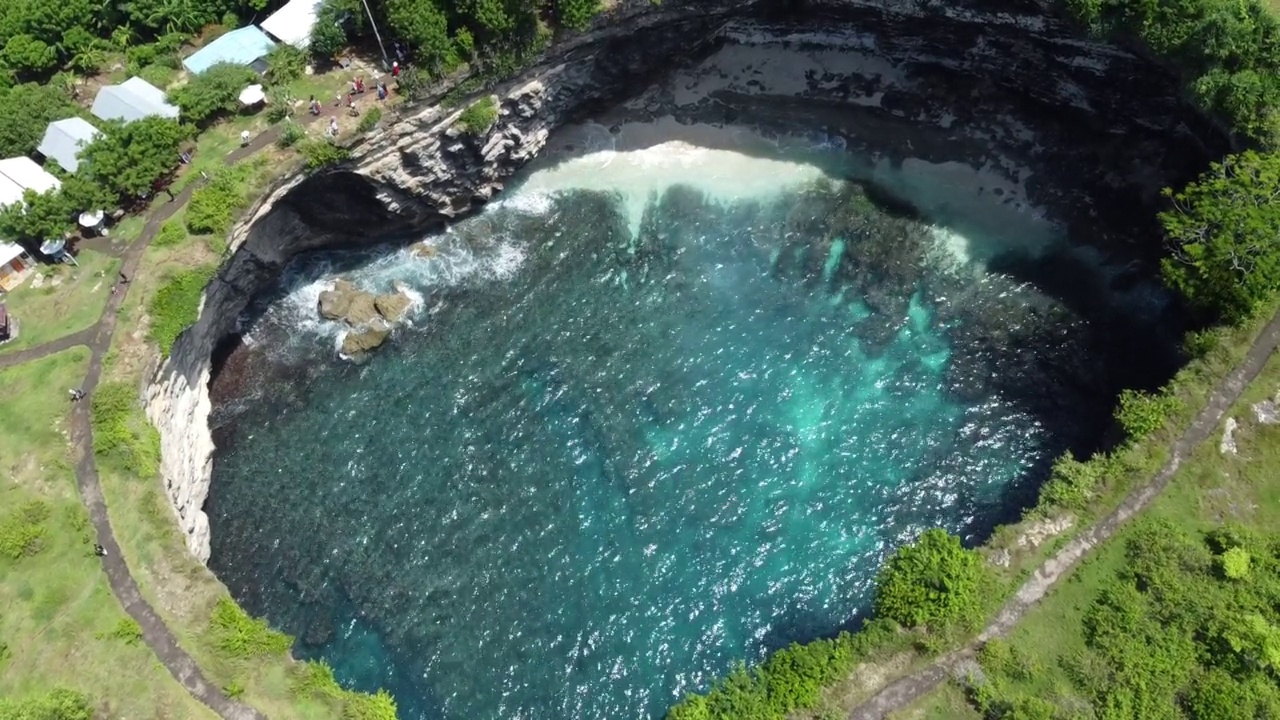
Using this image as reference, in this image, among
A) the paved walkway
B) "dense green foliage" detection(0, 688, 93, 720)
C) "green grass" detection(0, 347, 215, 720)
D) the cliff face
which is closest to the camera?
"dense green foliage" detection(0, 688, 93, 720)

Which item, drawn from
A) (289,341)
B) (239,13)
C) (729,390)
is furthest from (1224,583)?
(239,13)

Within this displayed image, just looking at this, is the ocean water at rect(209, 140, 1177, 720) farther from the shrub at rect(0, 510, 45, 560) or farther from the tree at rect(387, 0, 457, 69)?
the tree at rect(387, 0, 457, 69)

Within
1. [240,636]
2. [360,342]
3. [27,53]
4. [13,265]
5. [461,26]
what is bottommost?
[240,636]

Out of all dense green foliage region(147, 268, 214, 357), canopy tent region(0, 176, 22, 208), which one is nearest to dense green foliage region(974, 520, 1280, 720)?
dense green foliage region(147, 268, 214, 357)

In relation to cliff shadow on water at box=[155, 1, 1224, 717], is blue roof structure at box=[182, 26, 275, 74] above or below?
above

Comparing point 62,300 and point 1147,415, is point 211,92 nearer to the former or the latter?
point 62,300

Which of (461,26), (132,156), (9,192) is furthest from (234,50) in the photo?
(9,192)

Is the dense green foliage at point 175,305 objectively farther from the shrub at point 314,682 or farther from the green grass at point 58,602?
the shrub at point 314,682
